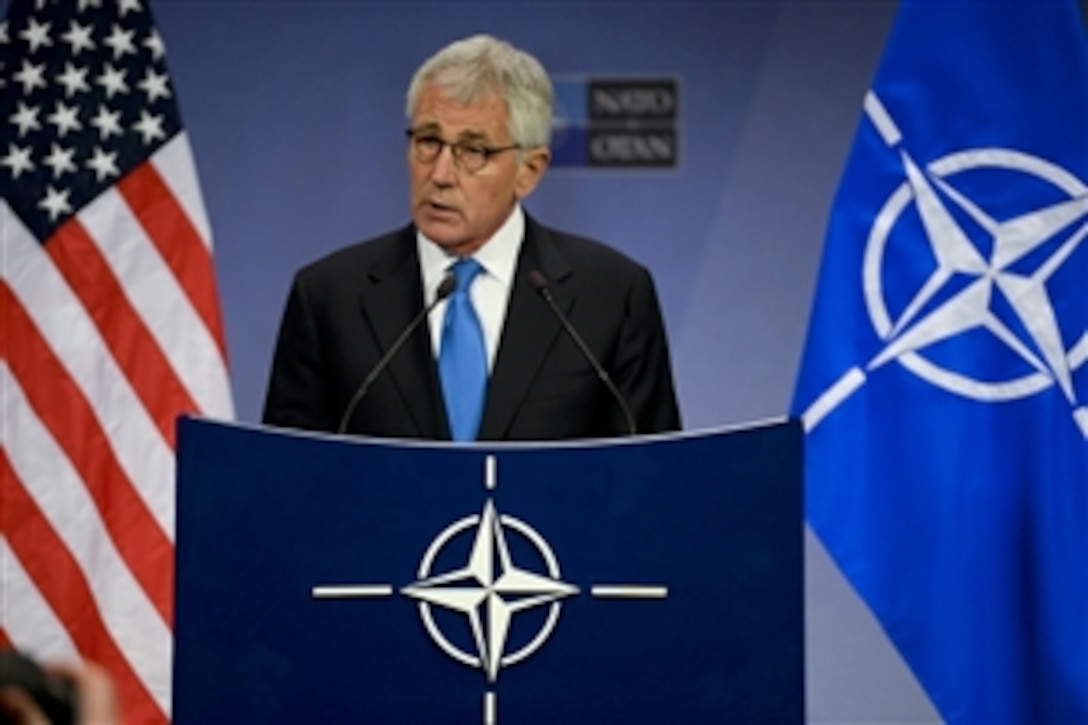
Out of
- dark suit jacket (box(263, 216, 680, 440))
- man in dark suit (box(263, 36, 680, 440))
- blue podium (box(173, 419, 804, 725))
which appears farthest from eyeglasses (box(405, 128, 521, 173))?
blue podium (box(173, 419, 804, 725))

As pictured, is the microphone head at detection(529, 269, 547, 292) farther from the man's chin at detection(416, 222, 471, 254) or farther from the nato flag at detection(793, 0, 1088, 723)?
the nato flag at detection(793, 0, 1088, 723)

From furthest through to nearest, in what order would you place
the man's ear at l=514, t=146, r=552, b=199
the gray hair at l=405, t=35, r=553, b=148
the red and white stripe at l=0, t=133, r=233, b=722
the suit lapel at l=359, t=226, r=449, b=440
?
the red and white stripe at l=0, t=133, r=233, b=722, the man's ear at l=514, t=146, r=552, b=199, the gray hair at l=405, t=35, r=553, b=148, the suit lapel at l=359, t=226, r=449, b=440

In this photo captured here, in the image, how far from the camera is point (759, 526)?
1.78 metres

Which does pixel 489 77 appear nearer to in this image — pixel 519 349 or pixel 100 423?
pixel 519 349

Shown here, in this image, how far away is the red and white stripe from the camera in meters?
3.49

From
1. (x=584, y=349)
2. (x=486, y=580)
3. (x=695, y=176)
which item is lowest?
(x=486, y=580)

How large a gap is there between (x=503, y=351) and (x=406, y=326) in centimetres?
14

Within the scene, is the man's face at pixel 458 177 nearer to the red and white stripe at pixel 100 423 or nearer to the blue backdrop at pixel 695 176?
the red and white stripe at pixel 100 423

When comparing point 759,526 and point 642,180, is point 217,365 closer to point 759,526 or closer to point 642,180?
point 642,180

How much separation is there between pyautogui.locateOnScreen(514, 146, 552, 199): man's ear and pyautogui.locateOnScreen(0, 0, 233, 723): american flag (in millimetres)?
1219

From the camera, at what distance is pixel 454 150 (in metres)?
2.42

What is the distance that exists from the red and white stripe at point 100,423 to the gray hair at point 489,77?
1286mm

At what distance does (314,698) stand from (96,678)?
43.4 inches

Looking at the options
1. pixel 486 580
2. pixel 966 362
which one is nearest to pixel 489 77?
pixel 486 580
